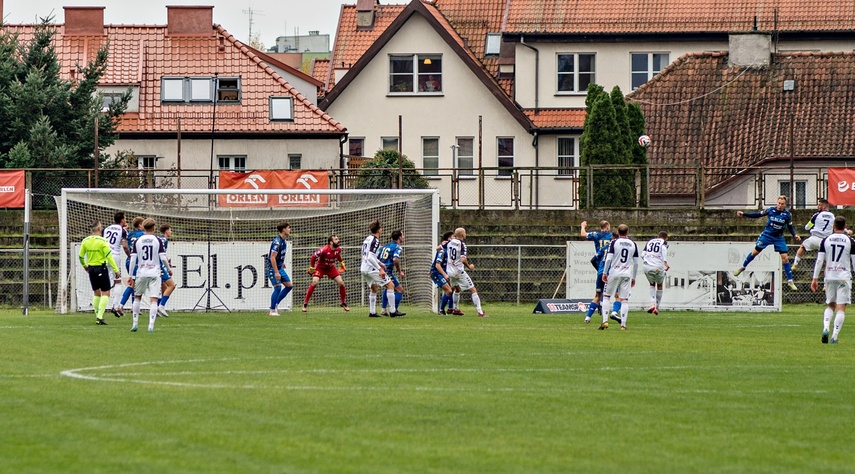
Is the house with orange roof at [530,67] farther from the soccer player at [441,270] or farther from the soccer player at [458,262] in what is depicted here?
the soccer player at [458,262]

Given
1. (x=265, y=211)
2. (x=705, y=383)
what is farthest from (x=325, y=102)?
(x=705, y=383)

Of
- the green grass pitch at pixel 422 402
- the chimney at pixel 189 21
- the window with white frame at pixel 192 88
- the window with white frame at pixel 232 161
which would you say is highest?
the chimney at pixel 189 21

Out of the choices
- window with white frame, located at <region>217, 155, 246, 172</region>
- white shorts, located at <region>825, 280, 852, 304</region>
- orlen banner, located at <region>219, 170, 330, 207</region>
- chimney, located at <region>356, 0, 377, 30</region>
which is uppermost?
chimney, located at <region>356, 0, 377, 30</region>

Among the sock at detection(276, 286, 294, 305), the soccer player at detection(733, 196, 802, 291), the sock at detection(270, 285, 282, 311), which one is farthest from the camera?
the soccer player at detection(733, 196, 802, 291)

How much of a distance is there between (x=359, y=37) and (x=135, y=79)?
12.0m

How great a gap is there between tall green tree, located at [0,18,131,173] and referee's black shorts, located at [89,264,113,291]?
66.6 feet

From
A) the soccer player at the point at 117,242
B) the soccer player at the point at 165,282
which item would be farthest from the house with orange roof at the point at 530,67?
the soccer player at the point at 117,242

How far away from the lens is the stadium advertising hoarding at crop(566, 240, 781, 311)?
33.9 meters

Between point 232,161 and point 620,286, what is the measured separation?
32246 mm

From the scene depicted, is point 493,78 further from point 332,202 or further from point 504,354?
point 504,354

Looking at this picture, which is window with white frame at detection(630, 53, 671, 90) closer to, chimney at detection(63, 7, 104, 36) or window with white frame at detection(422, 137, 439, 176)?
window with white frame at detection(422, 137, 439, 176)

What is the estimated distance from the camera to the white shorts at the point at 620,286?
2464cm

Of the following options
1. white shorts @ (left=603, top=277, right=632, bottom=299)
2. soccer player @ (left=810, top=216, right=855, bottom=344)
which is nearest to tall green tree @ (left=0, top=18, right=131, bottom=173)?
white shorts @ (left=603, top=277, right=632, bottom=299)

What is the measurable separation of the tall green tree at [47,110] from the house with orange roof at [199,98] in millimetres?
4967
